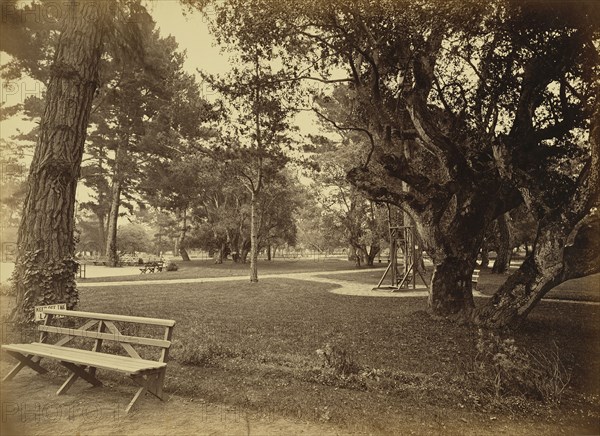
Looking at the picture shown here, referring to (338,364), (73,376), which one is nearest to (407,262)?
(338,364)

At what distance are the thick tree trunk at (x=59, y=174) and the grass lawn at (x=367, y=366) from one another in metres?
2.51

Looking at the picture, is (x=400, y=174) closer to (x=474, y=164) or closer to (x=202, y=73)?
(x=474, y=164)

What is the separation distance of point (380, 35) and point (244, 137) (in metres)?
9.38

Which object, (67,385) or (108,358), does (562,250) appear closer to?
(108,358)

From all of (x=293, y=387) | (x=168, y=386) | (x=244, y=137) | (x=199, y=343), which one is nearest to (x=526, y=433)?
(x=293, y=387)

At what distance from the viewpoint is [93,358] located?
4.68 metres

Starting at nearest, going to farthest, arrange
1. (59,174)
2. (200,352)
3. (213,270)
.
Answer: (200,352) → (59,174) → (213,270)

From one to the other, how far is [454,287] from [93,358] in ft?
25.5

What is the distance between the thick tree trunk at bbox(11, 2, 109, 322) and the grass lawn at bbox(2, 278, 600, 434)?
8.23ft

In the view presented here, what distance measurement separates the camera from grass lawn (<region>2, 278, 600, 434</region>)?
4.43 meters

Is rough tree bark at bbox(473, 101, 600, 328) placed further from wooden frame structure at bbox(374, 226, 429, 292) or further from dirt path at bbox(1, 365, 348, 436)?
wooden frame structure at bbox(374, 226, 429, 292)

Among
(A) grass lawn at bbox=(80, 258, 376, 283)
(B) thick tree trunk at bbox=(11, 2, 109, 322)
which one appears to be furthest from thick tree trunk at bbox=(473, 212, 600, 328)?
(A) grass lawn at bbox=(80, 258, 376, 283)

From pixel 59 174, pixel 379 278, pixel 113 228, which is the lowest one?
pixel 379 278

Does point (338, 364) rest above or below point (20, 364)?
below
